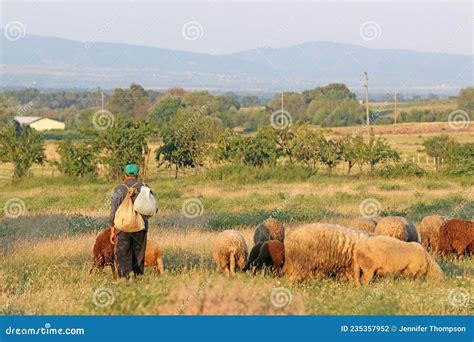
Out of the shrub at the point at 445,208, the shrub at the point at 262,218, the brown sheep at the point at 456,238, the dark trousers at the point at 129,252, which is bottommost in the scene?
the shrub at the point at 445,208

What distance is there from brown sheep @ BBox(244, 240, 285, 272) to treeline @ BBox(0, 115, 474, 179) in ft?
103

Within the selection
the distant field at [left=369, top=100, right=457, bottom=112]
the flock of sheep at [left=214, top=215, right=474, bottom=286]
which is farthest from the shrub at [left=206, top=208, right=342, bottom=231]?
the distant field at [left=369, top=100, right=457, bottom=112]

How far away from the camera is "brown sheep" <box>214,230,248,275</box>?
14820 millimetres

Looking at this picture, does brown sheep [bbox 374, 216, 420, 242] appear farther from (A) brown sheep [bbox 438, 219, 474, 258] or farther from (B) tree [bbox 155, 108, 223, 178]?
(B) tree [bbox 155, 108, 223, 178]

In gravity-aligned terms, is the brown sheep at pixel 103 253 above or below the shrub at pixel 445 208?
above

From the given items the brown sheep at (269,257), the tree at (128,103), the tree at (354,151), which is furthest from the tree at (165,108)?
the brown sheep at (269,257)

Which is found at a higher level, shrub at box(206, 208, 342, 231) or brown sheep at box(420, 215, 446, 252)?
brown sheep at box(420, 215, 446, 252)

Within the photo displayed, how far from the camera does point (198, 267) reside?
1495 cm

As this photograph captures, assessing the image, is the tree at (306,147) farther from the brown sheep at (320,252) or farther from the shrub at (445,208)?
the brown sheep at (320,252)

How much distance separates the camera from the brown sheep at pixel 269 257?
14.4m

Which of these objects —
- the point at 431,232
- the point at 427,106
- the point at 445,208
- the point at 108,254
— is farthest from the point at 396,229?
the point at 427,106

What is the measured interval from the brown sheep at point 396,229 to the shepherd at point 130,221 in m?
5.38

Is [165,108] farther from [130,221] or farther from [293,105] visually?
[130,221]

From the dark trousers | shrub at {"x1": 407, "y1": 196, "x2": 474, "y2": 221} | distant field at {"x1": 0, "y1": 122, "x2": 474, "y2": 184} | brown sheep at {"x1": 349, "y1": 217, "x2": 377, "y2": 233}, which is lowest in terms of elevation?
distant field at {"x1": 0, "y1": 122, "x2": 474, "y2": 184}
